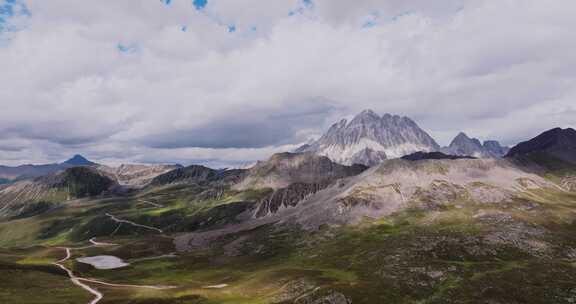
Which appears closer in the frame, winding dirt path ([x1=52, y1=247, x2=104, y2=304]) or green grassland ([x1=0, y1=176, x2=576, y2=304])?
green grassland ([x1=0, y1=176, x2=576, y2=304])

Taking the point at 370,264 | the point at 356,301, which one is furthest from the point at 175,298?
the point at 370,264

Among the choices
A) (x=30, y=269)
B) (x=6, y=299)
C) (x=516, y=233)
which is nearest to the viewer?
(x=6, y=299)

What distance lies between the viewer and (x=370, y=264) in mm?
161500

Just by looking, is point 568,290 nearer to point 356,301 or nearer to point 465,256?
point 465,256

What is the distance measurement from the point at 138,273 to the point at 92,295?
61.0m

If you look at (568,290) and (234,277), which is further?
(234,277)

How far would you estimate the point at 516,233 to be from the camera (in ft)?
595

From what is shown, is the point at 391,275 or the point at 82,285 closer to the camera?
the point at 391,275

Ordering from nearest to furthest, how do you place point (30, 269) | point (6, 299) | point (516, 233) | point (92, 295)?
point (6, 299) < point (92, 295) < point (30, 269) < point (516, 233)

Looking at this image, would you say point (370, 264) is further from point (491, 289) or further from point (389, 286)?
point (491, 289)

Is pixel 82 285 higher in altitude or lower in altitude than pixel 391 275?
higher

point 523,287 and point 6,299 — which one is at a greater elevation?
point 6,299

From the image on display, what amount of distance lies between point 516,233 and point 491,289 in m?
74.9

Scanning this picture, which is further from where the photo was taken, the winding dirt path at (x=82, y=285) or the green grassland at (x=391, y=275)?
the winding dirt path at (x=82, y=285)
